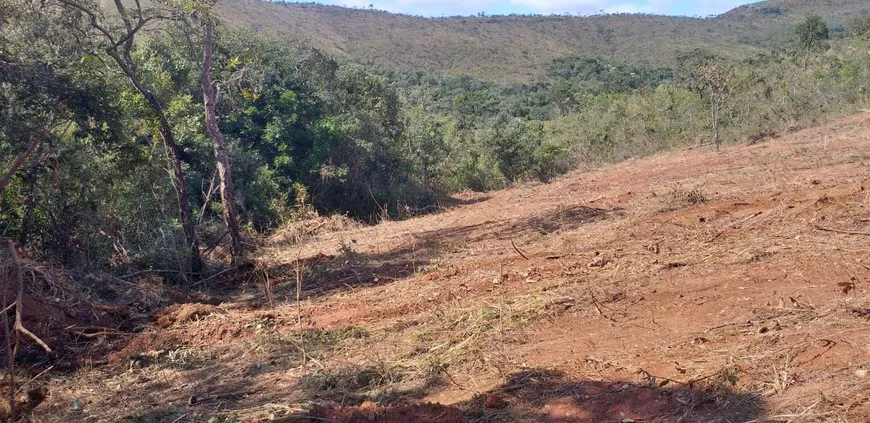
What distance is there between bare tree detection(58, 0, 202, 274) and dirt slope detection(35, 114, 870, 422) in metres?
0.97

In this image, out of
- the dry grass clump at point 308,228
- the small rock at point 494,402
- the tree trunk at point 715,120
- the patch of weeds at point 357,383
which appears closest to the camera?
the small rock at point 494,402

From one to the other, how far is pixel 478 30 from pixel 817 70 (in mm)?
49092

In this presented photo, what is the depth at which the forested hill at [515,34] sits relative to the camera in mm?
54500

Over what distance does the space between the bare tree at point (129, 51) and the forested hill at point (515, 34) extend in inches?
1618

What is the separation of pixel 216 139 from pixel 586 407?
6.13 meters

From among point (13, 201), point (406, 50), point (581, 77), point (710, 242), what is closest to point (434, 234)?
point (710, 242)

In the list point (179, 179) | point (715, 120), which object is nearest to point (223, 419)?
point (179, 179)

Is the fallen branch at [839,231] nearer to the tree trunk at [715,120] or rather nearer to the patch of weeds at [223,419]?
the patch of weeds at [223,419]

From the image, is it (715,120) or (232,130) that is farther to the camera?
(715,120)

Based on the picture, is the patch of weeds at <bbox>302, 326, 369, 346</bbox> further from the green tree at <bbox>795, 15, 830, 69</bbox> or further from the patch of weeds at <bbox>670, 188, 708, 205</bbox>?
the green tree at <bbox>795, 15, 830, 69</bbox>

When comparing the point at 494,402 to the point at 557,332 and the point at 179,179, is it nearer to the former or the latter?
the point at 557,332

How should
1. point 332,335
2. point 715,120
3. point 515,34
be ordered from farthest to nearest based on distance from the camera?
point 515,34, point 715,120, point 332,335

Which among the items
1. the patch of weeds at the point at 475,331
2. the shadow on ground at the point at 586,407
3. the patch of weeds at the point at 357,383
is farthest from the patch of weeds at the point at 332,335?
the shadow on ground at the point at 586,407

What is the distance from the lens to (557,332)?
5.03m
